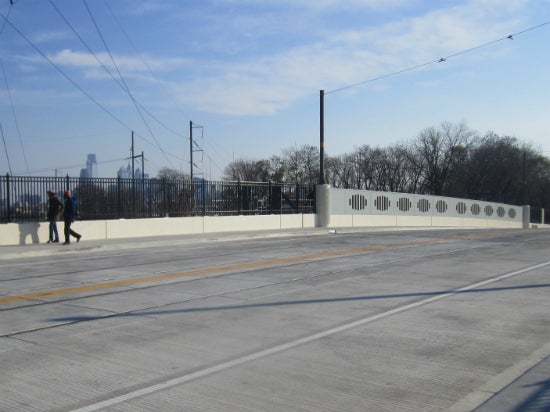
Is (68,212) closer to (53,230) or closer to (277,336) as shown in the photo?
(53,230)

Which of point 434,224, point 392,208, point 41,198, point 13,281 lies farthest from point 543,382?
point 434,224

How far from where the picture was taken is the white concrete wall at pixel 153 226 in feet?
64.6

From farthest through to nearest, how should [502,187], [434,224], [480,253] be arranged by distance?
[502,187] < [434,224] < [480,253]

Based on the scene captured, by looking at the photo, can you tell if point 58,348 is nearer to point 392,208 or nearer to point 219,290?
point 219,290

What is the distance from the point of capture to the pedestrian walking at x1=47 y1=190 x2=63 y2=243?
1950 cm

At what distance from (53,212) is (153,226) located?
483 cm

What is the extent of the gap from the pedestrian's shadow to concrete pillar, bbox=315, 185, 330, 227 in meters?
15.2

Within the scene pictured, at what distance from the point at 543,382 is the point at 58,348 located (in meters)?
5.19

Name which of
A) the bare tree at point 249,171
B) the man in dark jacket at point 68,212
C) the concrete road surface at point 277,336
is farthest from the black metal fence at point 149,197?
the bare tree at point 249,171

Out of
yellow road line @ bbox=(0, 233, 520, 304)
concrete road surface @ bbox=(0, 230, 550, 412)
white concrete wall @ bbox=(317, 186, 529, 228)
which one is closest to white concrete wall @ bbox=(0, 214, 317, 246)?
white concrete wall @ bbox=(317, 186, 529, 228)

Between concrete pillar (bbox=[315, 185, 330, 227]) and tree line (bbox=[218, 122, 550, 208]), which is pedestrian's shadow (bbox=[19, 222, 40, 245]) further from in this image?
tree line (bbox=[218, 122, 550, 208])

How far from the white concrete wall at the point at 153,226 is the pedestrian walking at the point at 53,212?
53cm

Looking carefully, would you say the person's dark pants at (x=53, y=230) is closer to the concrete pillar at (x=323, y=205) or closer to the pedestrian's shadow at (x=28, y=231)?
the pedestrian's shadow at (x=28, y=231)

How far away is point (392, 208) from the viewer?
3772 centimetres
